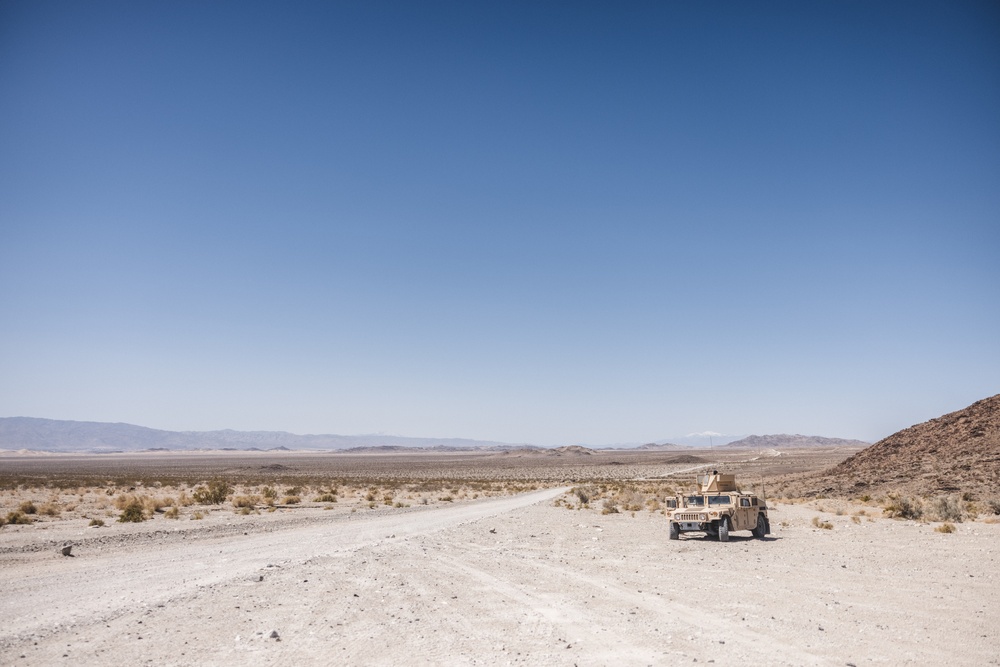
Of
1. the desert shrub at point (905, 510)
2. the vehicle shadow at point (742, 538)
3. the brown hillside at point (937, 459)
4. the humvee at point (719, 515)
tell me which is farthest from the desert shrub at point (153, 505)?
the brown hillside at point (937, 459)

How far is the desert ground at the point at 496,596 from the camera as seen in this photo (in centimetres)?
891

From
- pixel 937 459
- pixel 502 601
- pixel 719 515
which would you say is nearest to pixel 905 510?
pixel 719 515

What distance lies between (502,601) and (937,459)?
118ft

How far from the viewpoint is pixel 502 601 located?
1216 centimetres

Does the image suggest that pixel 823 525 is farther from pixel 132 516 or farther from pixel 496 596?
pixel 132 516

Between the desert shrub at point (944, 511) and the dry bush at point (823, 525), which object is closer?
the dry bush at point (823, 525)

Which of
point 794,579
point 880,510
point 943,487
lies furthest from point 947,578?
point 943,487

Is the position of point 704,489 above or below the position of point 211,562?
above

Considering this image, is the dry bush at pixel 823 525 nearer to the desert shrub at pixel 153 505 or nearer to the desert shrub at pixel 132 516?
the desert shrub at pixel 132 516

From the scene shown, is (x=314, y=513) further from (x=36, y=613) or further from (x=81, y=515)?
(x=36, y=613)

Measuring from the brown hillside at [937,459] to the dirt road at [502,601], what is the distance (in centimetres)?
1500

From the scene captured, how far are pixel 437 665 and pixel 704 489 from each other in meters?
18.7

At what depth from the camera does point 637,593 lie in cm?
1287

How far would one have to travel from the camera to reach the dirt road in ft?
29.1
